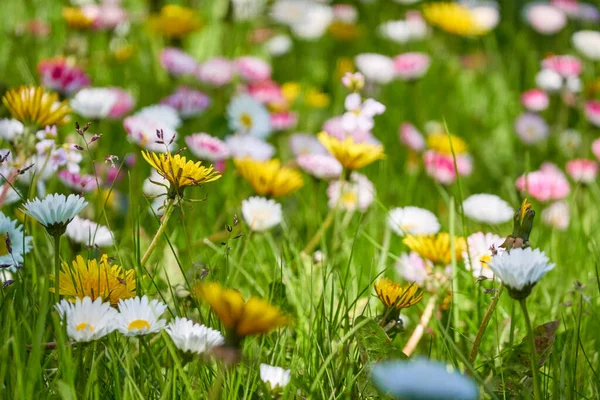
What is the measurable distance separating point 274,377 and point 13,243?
350mm

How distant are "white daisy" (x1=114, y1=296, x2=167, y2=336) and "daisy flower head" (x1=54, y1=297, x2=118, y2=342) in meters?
0.01

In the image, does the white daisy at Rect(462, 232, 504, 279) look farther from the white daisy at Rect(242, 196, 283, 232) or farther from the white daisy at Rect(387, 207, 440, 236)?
the white daisy at Rect(242, 196, 283, 232)

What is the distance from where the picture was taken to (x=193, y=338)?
0.71 m

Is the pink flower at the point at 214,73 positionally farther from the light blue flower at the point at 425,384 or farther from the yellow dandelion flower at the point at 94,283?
the light blue flower at the point at 425,384

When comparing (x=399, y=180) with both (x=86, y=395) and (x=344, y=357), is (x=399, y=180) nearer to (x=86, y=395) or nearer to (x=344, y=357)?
(x=344, y=357)

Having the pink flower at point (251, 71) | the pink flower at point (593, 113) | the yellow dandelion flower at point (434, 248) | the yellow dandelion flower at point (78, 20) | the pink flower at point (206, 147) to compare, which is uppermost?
the yellow dandelion flower at point (78, 20)

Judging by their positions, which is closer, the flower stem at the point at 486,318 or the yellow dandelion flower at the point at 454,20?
the flower stem at the point at 486,318

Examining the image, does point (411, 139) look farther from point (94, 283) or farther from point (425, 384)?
point (425, 384)

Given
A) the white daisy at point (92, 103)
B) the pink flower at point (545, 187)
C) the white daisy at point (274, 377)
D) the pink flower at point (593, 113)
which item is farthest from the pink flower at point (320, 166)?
the pink flower at point (593, 113)

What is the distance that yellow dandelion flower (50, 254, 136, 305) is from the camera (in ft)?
2.56

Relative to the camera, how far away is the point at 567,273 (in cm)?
132

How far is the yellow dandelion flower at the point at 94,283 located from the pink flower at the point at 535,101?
1.79 metres

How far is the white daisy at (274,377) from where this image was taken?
0.76 m

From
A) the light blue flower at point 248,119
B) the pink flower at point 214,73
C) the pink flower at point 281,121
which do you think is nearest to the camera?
the light blue flower at point 248,119
